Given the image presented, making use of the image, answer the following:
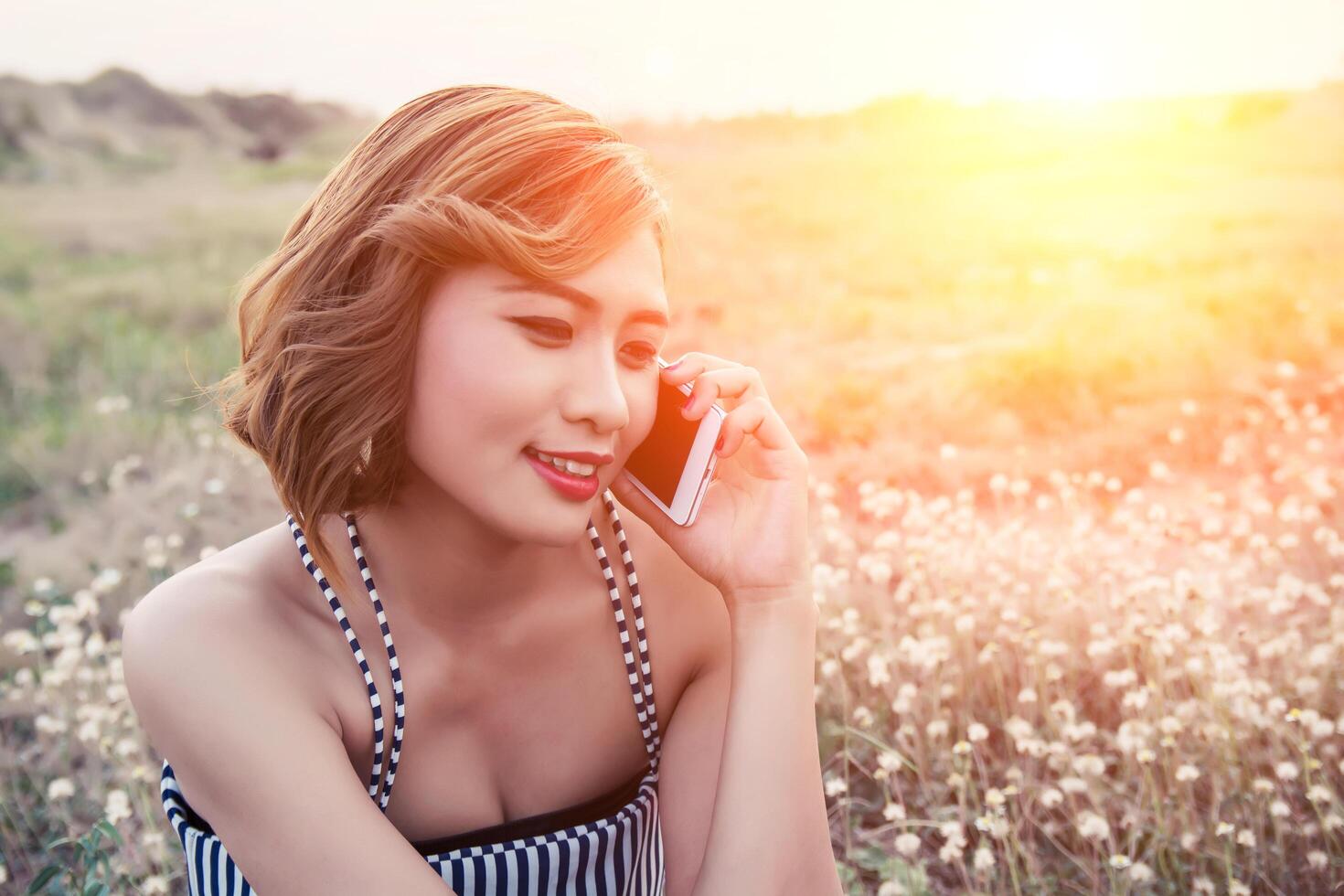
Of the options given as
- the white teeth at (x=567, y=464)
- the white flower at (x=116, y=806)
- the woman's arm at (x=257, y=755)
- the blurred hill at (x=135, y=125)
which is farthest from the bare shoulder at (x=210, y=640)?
the blurred hill at (x=135, y=125)

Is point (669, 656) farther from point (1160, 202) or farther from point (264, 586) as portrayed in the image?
point (1160, 202)

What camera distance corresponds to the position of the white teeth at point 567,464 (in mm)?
1784

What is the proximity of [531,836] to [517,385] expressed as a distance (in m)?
0.90

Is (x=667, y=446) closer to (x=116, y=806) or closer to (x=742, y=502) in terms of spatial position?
(x=742, y=502)

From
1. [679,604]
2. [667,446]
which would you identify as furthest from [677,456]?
[679,604]

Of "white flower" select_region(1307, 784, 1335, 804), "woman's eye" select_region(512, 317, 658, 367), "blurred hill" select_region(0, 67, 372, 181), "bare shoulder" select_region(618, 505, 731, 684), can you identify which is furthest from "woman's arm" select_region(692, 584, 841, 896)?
"blurred hill" select_region(0, 67, 372, 181)

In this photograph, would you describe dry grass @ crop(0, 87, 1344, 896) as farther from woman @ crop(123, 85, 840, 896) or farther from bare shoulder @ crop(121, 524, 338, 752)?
bare shoulder @ crop(121, 524, 338, 752)

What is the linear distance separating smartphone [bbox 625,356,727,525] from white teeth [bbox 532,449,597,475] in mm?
325

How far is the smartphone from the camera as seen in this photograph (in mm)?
2100

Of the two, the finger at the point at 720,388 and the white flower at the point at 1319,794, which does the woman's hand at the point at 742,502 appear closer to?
the finger at the point at 720,388

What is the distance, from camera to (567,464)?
5.88 feet

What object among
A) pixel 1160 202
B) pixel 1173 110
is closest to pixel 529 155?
pixel 1160 202

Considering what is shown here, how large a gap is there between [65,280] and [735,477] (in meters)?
9.14

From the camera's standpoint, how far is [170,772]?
2.16 meters
